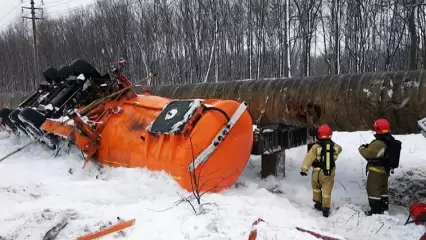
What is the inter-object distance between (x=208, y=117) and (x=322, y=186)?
1930 mm

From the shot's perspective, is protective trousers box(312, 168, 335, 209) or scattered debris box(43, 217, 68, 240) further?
protective trousers box(312, 168, 335, 209)

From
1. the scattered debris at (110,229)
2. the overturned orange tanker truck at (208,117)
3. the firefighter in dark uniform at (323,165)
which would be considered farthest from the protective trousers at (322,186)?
the scattered debris at (110,229)

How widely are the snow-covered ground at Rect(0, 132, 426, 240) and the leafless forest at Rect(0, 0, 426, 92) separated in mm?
17766

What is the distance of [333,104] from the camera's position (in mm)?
6195

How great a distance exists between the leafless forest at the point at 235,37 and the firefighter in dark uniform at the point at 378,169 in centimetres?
1824

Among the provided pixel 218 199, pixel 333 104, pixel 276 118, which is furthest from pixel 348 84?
pixel 218 199

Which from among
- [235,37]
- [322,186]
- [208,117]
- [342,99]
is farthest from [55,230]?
[235,37]

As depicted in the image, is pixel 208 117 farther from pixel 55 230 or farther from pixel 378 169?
pixel 378 169

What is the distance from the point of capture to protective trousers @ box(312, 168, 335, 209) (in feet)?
17.7

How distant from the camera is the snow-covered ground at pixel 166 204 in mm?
3613

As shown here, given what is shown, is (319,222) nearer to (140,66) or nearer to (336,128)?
(336,128)

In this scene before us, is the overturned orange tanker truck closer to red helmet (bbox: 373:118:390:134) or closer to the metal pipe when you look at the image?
the metal pipe

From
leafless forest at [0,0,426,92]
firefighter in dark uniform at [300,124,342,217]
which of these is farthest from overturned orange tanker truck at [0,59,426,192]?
leafless forest at [0,0,426,92]

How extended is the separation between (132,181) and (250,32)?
86.8 feet
